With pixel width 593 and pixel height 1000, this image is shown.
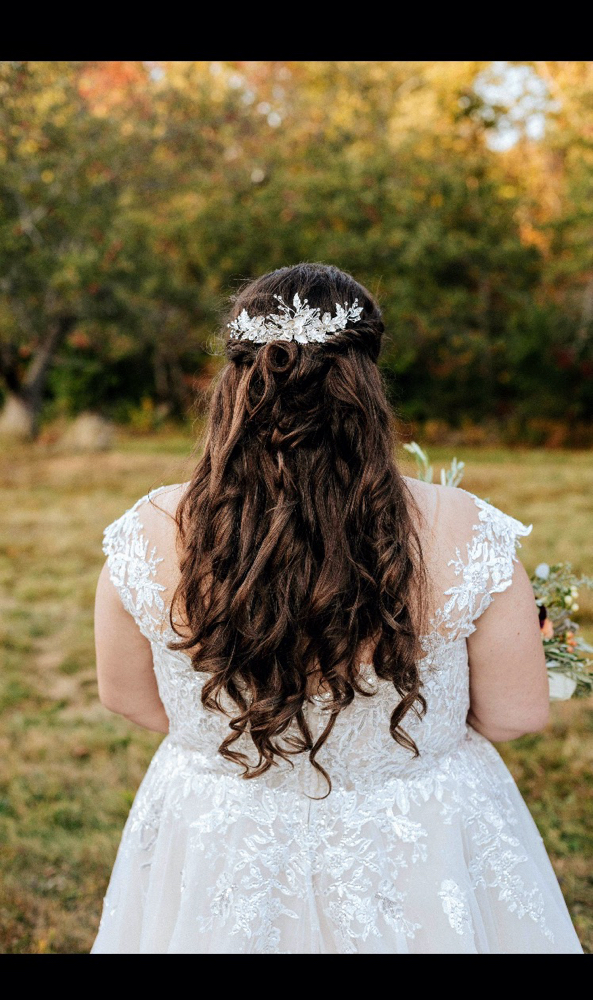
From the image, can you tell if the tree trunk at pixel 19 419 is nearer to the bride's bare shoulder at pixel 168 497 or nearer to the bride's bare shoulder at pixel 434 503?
the bride's bare shoulder at pixel 168 497

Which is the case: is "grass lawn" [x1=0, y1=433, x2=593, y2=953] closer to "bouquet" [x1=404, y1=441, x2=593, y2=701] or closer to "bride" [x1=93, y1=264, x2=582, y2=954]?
"bride" [x1=93, y1=264, x2=582, y2=954]

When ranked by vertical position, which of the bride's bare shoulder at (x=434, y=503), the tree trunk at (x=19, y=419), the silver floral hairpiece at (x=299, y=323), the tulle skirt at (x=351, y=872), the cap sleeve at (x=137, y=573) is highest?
the silver floral hairpiece at (x=299, y=323)

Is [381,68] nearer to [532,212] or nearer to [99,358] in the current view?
[532,212]

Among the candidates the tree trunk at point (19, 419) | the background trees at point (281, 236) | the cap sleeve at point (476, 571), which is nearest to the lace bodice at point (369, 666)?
the cap sleeve at point (476, 571)

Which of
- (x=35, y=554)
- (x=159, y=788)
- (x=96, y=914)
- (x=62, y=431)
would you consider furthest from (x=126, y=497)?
(x=159, y=788)

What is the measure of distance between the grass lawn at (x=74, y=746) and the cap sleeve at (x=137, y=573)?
14 centimetres

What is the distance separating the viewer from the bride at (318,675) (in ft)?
4.70

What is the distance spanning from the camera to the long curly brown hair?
1.42 metres

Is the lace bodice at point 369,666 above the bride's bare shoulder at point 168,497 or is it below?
below

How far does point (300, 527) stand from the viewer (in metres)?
1.43

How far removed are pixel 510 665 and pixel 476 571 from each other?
0.26 m

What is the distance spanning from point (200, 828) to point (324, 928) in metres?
0.34

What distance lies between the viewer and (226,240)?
10922 mm

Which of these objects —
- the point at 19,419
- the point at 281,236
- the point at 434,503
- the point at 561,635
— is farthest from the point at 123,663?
the point at 281,236
